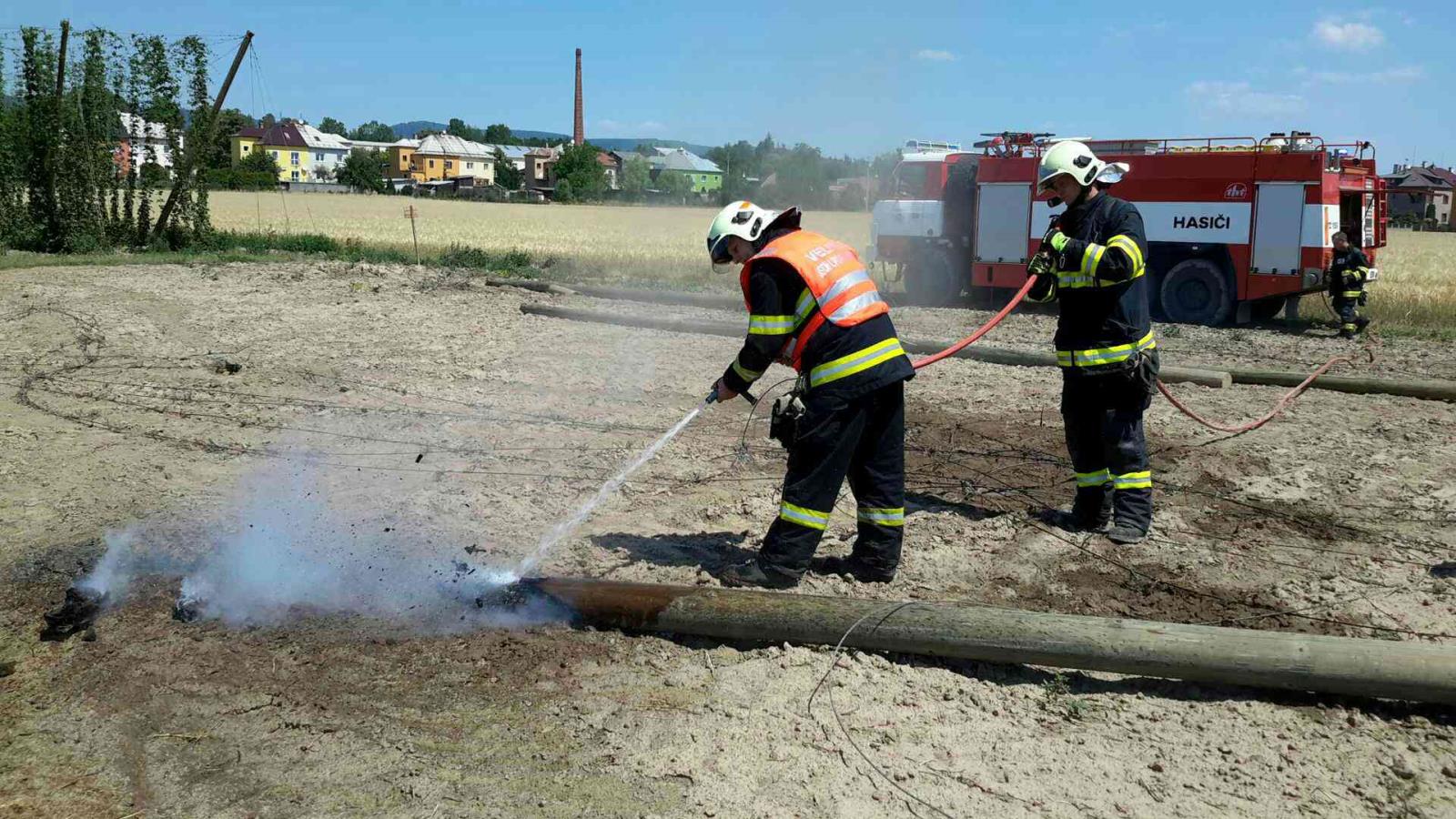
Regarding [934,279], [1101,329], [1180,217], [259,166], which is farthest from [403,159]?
[1101,329]

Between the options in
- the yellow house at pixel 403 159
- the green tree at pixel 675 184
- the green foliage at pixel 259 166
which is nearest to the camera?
the green tree at pixel 675 184

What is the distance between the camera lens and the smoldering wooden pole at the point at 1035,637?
12.7 feet

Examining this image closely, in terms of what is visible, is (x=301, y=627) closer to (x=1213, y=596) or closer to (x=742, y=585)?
(x=742, y=585)

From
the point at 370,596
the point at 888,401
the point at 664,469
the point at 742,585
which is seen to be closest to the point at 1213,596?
the point at 888,401

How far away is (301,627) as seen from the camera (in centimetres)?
454

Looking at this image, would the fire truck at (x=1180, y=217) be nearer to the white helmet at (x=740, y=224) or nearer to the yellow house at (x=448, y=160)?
the white helmet at (x=740, y=224)

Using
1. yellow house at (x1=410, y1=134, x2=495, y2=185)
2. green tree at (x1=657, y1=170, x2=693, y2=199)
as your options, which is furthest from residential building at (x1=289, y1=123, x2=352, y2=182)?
green tree at (x1=657, y1=170, x2=693, y2=199)

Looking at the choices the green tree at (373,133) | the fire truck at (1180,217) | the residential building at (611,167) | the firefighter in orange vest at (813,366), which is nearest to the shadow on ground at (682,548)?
the firefighter in orange vest at (813,366)

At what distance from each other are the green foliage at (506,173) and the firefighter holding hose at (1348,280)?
6582 centimetres

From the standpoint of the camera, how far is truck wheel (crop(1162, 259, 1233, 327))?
51.9 feet

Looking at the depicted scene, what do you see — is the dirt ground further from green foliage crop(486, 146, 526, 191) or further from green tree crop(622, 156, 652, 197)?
green foliage crop(486, 146, 526, 191)

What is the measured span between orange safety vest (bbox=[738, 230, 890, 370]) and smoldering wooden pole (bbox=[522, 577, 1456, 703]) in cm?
123

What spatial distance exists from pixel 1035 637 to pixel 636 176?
1559 centimetres

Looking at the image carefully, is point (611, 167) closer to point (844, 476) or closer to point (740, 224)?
point (740, 224)
